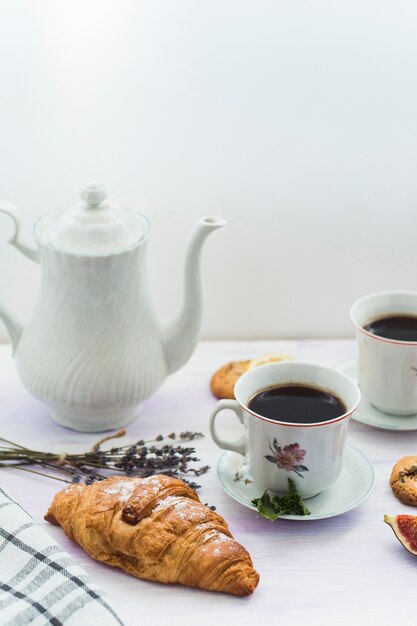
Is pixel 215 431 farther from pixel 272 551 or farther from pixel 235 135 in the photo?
pixel 235 135

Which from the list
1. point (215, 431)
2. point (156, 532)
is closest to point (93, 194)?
point (215, 431)

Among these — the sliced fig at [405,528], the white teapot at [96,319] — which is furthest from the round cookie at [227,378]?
the sliced fig at [405,528]

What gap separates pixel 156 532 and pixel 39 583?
16cm

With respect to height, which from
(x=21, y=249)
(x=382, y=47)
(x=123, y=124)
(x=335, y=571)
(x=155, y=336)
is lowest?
(x=335, y=571)

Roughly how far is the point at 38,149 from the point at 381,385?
2.60 ft

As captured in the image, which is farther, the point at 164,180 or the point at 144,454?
the point at 164,180

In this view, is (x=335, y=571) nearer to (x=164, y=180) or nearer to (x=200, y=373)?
(x=200, y=373)

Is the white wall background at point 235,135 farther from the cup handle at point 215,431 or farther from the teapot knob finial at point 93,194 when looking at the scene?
the cup handle at point 215,431

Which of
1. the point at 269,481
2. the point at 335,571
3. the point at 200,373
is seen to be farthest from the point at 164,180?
the point at 335,571

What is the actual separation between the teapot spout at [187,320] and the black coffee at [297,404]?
21 cm

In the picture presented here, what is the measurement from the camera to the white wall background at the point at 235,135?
1.68 m

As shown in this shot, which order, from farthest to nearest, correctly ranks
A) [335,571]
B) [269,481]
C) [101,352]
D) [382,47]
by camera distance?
[382,47] < [101,352] < [269,481] < [335,571]

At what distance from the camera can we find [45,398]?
59.4 inches

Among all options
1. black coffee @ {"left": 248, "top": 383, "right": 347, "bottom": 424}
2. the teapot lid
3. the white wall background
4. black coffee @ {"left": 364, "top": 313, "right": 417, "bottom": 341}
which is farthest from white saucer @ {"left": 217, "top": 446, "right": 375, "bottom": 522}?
the white wall background
